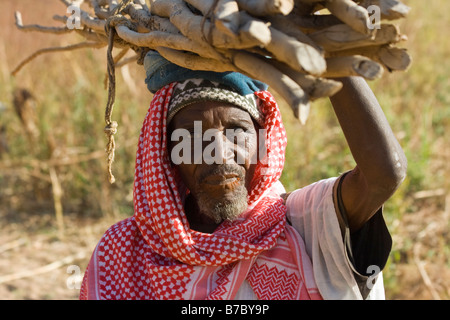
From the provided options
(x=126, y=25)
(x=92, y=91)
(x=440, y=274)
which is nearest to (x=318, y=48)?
(x=126, y=25)

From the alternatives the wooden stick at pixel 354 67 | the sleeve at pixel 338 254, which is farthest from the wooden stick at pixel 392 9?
the sleeve at pixel 338 254

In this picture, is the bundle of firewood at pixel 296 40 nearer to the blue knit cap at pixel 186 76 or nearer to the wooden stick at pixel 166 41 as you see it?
the wooden stick at pixel 166 41

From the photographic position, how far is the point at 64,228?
4.86 metres

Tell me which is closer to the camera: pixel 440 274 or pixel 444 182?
pixel 440 274

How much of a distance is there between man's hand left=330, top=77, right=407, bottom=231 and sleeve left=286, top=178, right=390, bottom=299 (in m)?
0.18

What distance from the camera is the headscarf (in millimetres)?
2020

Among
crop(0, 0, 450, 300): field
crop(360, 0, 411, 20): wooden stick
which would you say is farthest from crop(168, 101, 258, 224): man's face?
crop(0, 0, 450, 300): field

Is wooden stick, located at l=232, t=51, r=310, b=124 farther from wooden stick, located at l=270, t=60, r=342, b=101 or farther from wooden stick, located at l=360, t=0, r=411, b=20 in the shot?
wooden stick, located at l=360, t=0, r=411, b=20

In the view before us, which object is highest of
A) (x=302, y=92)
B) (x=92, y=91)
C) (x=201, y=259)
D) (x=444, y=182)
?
(x=302, y=92)

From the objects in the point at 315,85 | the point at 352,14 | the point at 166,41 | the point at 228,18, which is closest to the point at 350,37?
the point at 352,14

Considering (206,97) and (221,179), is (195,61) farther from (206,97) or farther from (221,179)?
(221,179)

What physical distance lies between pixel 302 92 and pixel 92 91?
409cm

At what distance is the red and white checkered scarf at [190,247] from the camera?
2.02 metres
